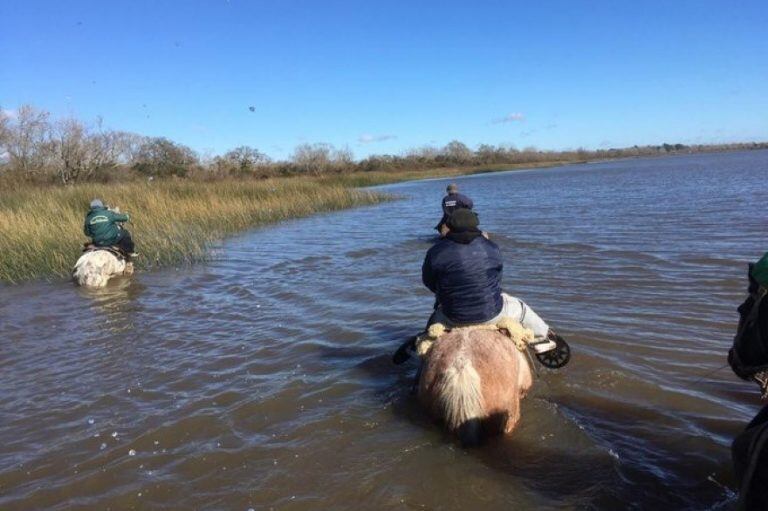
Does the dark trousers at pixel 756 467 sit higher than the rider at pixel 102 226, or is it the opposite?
the rider at pixel 102 226

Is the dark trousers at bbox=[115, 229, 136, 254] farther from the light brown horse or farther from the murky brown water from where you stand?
the light brown horse

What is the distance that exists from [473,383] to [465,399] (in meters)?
0.14

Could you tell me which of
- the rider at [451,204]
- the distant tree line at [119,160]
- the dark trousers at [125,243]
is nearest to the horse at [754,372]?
the rider at [451,204]

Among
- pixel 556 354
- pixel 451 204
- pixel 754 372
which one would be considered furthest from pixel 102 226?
pixel 754 372

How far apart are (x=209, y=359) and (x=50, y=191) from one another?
17142 millimetres

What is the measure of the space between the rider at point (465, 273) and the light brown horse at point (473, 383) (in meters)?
0.41

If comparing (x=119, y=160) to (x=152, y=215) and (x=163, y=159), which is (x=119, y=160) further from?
(x=152, y=215)

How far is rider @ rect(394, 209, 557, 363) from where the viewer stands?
4.76 meters

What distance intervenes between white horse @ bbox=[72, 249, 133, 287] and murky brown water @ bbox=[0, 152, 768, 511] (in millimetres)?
395

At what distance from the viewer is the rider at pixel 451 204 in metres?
5.66

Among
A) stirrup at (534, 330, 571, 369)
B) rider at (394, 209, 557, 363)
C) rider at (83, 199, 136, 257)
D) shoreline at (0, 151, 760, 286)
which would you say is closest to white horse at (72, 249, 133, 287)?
rider at (83, 199, 136, 257)

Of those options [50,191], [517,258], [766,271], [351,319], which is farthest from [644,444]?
[50,191]

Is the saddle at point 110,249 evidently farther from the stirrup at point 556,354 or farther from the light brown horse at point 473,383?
the stirrup at point 556,354

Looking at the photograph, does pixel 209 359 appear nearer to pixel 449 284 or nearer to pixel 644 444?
pixel 449 284
